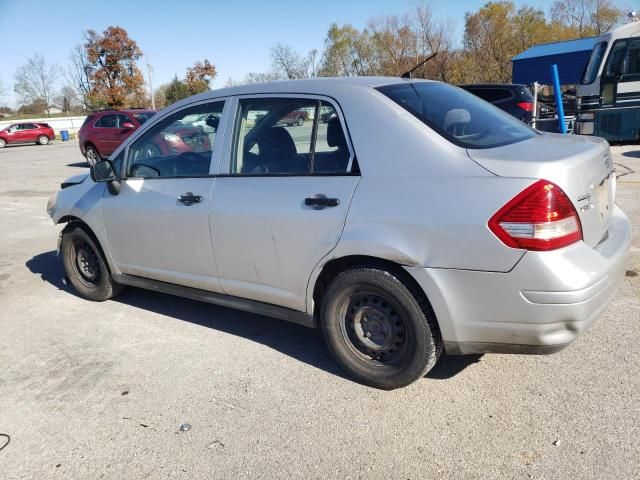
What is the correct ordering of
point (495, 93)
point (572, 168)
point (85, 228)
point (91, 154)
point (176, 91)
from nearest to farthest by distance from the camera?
1. point (572, 168)
2. point (85, 228)
3. point (495, 93)
4. point (91, 154)
5. point (176, 91)

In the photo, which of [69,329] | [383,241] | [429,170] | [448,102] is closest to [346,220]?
[383,241]

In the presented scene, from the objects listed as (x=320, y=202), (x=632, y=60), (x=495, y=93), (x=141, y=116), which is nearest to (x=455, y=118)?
(x=320, y=202)

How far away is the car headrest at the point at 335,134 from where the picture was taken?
10.2 ft

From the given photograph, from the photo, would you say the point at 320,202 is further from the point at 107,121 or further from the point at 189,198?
the point at 107,121

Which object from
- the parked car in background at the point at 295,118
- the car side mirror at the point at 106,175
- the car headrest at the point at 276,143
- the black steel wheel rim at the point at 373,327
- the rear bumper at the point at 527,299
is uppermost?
the parked car in background at the point at 295,118

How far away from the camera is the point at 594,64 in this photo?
13820 millimetres

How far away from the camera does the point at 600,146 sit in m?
3.17

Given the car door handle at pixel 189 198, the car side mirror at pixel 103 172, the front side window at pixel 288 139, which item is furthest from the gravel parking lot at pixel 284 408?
the front side window at pixel 288 139

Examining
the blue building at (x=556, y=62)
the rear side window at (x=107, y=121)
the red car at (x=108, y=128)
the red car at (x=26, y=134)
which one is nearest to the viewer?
the red car at (x=108, y=128)

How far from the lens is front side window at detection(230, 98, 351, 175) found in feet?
10.4

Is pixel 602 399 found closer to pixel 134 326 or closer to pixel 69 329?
pixel 134 326

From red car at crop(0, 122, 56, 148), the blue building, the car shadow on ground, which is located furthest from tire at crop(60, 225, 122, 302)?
red car at crop(0, 122, 56, 148)

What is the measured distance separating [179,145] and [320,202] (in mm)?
1517

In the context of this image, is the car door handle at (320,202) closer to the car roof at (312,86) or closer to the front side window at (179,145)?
the car roof at (312,86)
